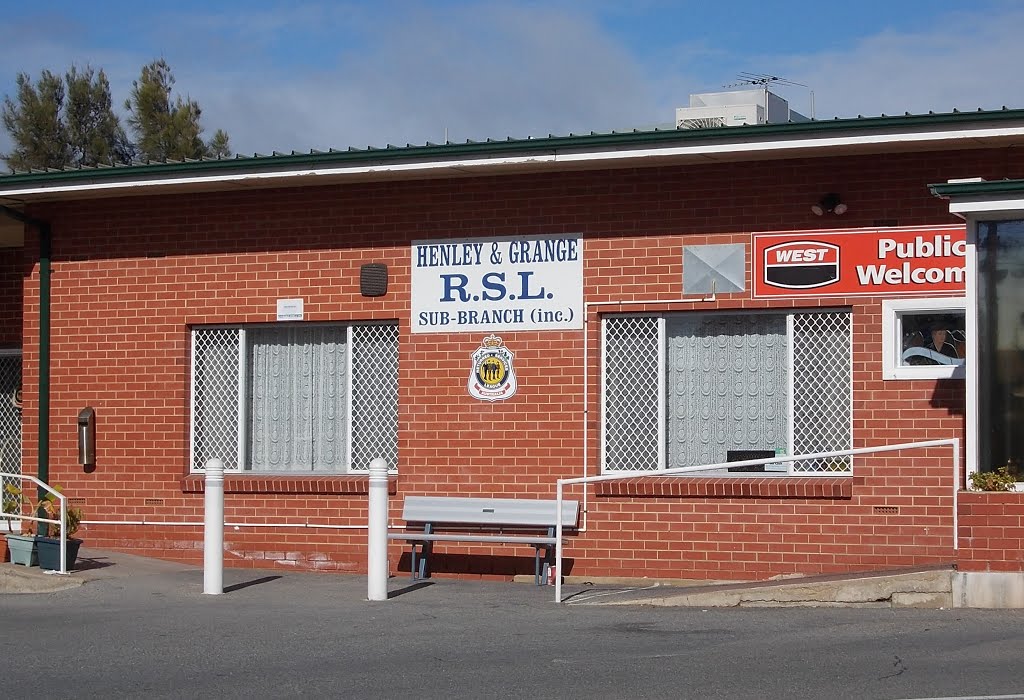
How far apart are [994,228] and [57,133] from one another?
3092 cm

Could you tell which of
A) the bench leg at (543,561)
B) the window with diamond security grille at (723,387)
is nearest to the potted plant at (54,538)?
the bench leg at (543,561)

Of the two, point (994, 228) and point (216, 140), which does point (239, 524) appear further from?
point (216, 140)

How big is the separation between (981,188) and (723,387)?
10.9 ft

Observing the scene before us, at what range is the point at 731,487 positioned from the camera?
1283 centimetres

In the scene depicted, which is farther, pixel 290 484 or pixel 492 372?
pixel 290 484

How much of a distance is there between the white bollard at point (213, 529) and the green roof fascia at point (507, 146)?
10.4ft

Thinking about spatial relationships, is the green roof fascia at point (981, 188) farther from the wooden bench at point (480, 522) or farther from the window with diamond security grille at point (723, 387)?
the wooden bench at point (480, 522)

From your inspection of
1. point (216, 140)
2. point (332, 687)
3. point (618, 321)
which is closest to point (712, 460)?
point (618, 321)

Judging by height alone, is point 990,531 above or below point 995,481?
below

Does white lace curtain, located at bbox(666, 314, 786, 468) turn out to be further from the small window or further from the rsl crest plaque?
the rsl crest plaque

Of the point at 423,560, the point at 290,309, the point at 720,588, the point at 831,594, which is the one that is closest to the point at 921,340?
the point at 831,594

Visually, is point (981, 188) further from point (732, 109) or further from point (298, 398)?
point (298, 398)

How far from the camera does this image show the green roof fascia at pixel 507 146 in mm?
11789

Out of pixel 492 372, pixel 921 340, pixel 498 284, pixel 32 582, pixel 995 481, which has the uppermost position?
pixel 498 284
